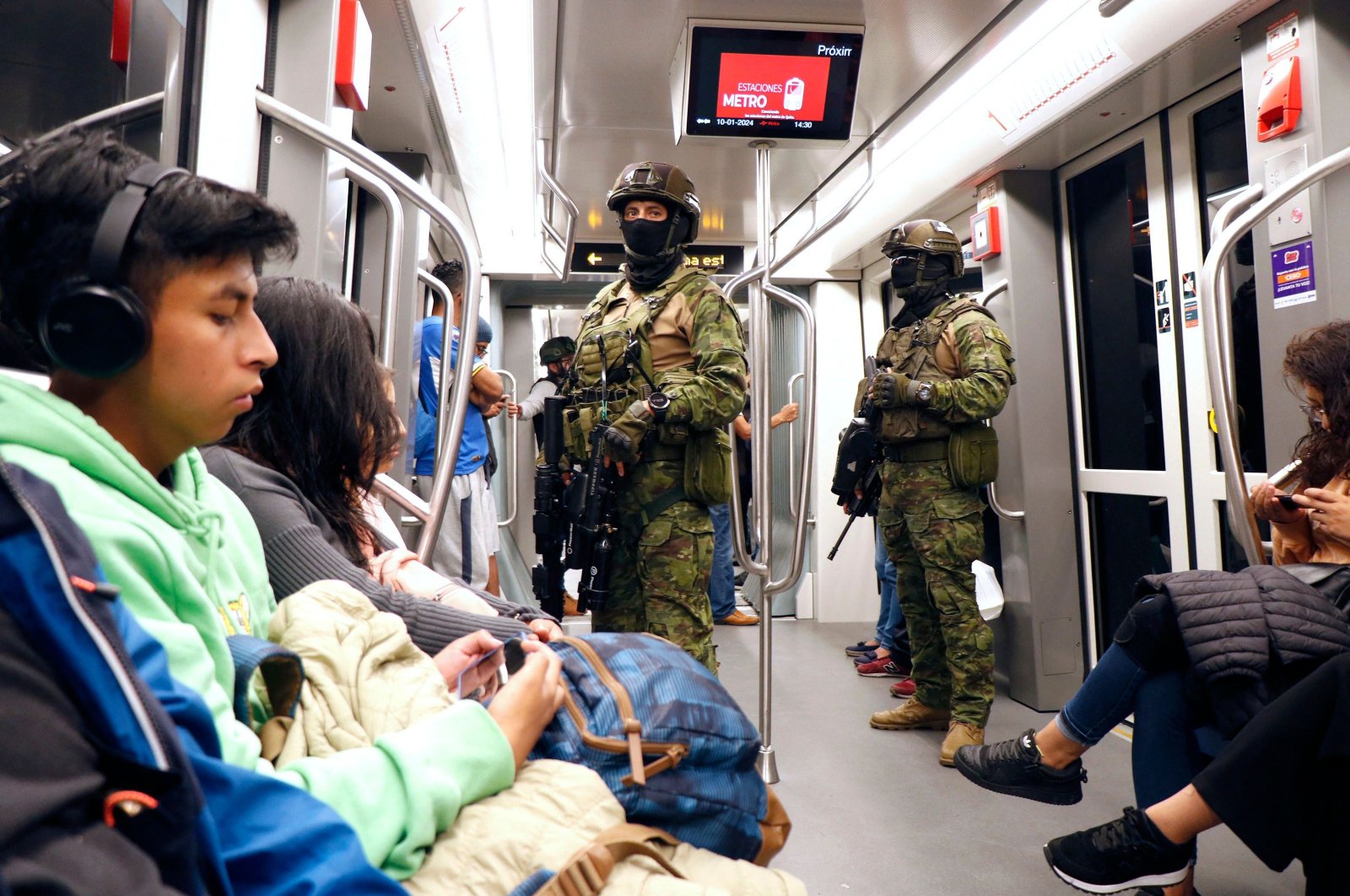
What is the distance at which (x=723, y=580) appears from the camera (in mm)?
5871

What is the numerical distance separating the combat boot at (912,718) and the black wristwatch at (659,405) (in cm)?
170

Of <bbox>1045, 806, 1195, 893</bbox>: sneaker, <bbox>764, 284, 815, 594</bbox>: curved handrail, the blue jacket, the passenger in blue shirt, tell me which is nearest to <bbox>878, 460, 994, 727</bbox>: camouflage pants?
<bbox>764, 284, 815, 594</bbox>: curved handrail

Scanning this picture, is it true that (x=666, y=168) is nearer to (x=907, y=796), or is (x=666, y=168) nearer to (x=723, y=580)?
(x=907, y=796)

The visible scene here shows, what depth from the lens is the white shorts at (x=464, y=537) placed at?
389cm

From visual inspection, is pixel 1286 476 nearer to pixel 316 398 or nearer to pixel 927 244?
pixel 927 244

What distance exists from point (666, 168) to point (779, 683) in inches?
100

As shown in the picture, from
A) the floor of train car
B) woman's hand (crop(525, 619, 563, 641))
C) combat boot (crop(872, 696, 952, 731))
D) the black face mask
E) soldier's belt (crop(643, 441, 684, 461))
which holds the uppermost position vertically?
the black face mask

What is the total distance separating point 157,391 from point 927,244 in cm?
329

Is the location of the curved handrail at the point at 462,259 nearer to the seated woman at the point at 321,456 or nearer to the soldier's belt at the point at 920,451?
the seated woman at the point at 321,456

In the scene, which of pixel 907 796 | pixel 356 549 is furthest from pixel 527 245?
pixel 356 549

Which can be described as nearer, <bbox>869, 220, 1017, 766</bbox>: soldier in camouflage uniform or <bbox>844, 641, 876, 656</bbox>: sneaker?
<bbox>869, 220, 1017, 766</bbox>: soldier in camouflage uniform

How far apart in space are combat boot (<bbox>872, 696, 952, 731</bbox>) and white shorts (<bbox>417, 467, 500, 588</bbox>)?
5.83ft

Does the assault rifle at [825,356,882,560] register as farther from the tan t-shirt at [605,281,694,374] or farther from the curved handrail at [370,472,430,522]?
the curved handrail at [370,472,430,522]

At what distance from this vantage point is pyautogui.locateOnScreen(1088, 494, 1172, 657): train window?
11.6 feet
